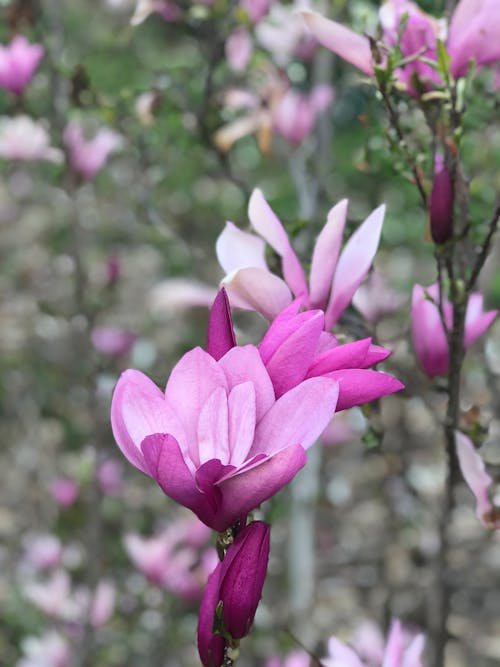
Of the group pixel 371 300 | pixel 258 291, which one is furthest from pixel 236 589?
pixel 371 300

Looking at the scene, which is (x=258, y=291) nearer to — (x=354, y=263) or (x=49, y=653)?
(x=354, y=263)

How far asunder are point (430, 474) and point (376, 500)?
0.73ft

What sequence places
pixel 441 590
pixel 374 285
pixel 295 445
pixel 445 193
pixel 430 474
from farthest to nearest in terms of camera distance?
pixel 430 474 → pixel 374 285 → pixel 441 590 → pixel 445 193 → pixel 295 445

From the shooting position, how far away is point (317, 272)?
583 mm

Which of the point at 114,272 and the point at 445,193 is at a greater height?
the point at 445,193

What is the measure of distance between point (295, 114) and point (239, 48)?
0.47 feet

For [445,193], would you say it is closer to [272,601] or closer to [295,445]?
[295,445]

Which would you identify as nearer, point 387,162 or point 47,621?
point 387,162

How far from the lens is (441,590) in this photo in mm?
923

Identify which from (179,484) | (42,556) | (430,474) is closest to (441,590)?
(179,484)

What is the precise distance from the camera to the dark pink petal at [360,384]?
442 mm

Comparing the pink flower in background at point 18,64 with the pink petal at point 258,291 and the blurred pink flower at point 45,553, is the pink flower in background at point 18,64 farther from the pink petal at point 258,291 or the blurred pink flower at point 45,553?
the blurred pink flower at point 45,553

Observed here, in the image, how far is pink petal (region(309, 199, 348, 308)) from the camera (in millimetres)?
565

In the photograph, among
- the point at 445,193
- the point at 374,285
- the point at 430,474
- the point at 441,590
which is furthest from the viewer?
the point at 430,474
